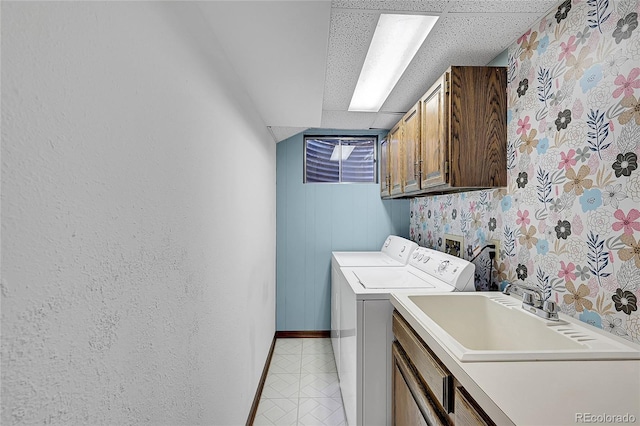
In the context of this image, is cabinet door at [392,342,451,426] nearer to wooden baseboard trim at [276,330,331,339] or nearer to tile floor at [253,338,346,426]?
tile floor at [253,338,346,426]

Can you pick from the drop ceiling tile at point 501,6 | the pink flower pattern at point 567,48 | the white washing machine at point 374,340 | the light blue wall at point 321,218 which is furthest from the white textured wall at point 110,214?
the light blue wall at point 321,218

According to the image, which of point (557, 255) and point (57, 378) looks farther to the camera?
point (557, 255)

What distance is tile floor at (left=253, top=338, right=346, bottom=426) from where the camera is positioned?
222cm

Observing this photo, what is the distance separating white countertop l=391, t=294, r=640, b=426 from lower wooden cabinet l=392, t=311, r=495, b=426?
65mm

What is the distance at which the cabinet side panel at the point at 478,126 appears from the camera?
175cm

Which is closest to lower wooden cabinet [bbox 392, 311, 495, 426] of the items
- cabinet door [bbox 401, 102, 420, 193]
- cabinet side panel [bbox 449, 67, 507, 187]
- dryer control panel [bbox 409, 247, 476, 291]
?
dryer control panel [bbox 409, 247, 476, 291]

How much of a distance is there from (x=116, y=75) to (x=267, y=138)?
2.22 m

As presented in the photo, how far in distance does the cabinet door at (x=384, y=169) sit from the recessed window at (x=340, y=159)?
197 millimetres

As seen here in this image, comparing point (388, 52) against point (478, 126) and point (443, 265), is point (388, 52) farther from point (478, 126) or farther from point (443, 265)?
point (443, 265)

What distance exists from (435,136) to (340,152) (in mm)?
1823

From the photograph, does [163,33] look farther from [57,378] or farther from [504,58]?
[504,58]

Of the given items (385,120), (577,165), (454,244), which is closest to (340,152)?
(385,120)

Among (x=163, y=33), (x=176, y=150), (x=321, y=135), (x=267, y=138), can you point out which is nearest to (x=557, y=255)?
(x=176, y=150)

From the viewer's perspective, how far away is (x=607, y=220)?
115 cm
